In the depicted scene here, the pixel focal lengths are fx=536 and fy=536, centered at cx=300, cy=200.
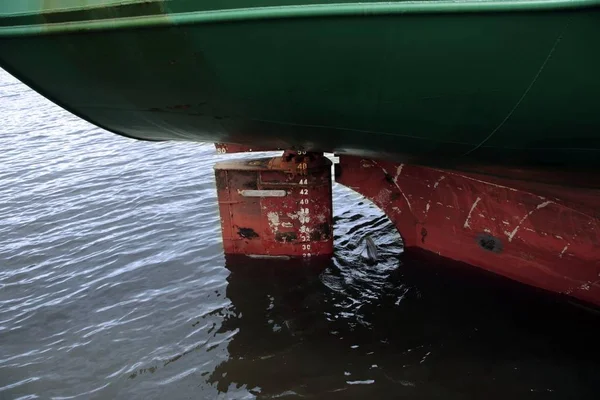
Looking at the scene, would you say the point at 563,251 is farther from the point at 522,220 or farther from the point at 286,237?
the point at 286,237

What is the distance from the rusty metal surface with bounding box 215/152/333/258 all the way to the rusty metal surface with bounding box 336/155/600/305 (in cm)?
35

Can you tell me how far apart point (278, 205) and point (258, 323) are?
1.16 meters

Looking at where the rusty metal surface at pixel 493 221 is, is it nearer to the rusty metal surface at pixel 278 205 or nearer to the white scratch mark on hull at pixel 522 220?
the white scratch mark on hull at pixel 522 220

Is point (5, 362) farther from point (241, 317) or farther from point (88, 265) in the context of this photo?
point (241, 317)

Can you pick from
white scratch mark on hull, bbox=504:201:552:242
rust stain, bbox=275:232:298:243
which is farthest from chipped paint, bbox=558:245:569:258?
rust stain, bbox=275:232:298:243

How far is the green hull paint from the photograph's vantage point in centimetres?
236

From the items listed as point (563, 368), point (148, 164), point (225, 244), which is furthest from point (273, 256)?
point (148, 164)

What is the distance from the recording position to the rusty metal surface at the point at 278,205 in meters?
5.03

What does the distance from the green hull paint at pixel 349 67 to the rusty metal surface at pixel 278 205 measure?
5.75 feet

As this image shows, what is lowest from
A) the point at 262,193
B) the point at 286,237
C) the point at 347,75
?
the point at 286,237

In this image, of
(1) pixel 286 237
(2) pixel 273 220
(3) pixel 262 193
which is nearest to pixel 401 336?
(1) pixel 286 237

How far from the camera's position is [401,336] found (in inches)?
170

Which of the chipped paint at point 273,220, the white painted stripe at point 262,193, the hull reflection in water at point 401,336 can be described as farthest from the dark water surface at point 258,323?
the white painted stripe at point 262,193

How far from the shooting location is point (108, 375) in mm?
4207
